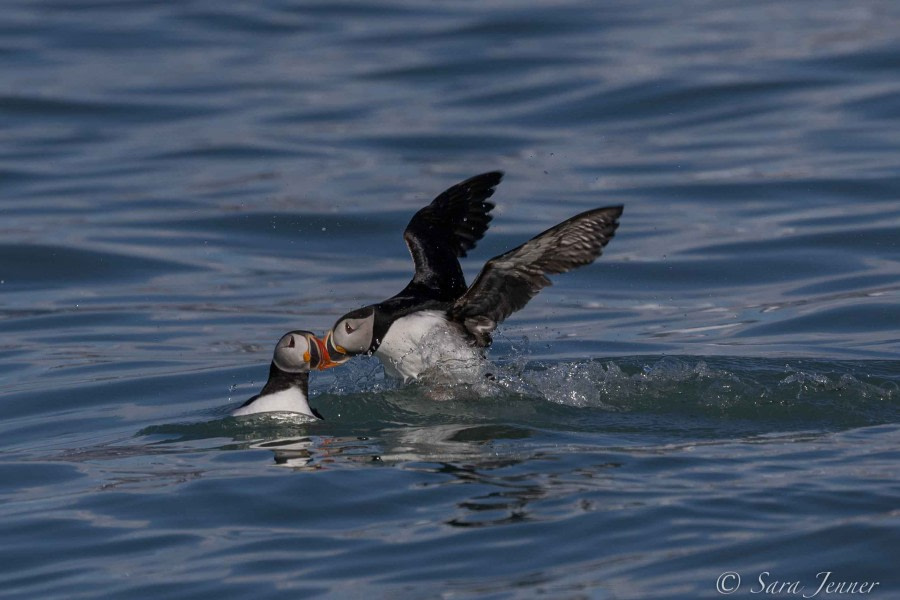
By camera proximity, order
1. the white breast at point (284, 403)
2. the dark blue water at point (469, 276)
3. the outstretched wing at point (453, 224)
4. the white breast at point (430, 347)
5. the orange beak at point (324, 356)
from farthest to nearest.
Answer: the outstretched wing at point (453, 224)
the white breast at point (430, 347)
the orange beak at point (324, 356)
the white breast at point (284, 403)
the dark blue water at point (469, 276)

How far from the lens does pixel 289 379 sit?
9.02 meters

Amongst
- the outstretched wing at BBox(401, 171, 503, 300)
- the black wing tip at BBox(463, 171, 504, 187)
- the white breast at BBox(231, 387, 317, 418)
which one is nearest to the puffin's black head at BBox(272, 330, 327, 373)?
the white breast at BBox(231, 387, 317, 418)

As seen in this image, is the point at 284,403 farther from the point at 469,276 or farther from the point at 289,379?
the point at 469,276

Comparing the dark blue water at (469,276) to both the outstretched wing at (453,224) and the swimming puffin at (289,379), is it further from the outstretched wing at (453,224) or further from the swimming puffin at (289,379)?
the outstretched wing at (453,224)

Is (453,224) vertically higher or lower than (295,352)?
higher

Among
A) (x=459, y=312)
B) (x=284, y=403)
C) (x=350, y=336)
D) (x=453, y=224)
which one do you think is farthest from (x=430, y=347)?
(x=453, y=224)

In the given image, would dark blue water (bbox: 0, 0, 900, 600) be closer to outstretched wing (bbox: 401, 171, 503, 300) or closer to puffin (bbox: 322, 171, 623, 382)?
puffin (bbox: 322, 171, 623, 382)

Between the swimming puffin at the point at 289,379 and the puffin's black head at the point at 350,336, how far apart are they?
0.17 m

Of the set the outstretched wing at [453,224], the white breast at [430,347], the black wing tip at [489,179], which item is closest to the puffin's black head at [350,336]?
the white breast at [430,347]

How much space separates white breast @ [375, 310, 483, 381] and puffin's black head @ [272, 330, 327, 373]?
0.60m

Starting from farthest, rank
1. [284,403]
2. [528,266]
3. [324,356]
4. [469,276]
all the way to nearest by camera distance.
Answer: [469,276] < [324,356] < [528,266] < [284,403]

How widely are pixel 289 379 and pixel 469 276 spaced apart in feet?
17.2

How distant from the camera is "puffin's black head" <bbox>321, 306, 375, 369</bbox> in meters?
9.23

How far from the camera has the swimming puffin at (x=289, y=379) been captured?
8.98m
